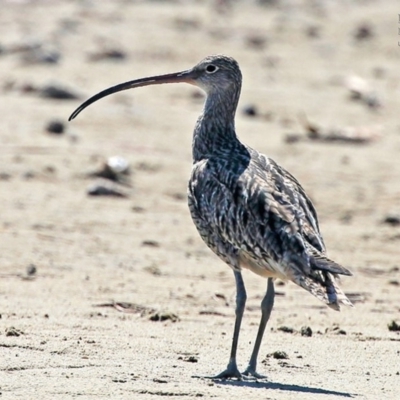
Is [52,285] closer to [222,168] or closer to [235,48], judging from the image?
[222,168]

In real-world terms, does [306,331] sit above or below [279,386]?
below

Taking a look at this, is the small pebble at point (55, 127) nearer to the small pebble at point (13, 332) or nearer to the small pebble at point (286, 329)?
the small pebble at point (286, 329)

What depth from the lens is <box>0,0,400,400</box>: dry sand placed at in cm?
736

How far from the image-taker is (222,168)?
803 centimetres

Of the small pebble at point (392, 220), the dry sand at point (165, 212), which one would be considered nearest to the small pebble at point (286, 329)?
the dry sand at point (165, 212)

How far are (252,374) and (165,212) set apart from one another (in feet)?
17.1

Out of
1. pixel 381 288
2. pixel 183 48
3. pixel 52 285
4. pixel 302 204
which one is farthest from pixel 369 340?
pixel 183 48

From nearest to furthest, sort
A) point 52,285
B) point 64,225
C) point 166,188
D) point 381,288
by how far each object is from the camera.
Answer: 1. point 52,285
2. point 381,288
3. point 64,225
4. point 166,188

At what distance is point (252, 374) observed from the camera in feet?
24.0

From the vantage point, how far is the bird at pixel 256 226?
716 centimetres

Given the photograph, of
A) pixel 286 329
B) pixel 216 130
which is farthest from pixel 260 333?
pixel 216 130

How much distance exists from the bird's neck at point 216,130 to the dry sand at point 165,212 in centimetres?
113

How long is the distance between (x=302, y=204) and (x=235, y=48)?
47.5 feet

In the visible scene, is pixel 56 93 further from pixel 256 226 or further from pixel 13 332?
pixel 256 226
